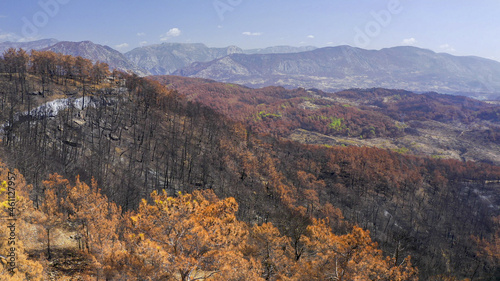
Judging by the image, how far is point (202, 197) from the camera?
3031 cm


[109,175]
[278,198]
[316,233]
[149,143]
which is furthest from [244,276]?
[149,143]

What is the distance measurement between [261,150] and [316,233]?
10066 centimetres

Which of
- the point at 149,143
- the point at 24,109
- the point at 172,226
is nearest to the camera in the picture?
the point at 172,226

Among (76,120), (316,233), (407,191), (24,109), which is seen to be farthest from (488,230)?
(24,109)

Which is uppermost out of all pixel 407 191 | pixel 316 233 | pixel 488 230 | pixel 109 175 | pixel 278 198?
pixel 316 233

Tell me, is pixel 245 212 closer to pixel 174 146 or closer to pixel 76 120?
pixel 174 146

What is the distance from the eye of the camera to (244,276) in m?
17.7

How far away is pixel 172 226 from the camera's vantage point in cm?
1708

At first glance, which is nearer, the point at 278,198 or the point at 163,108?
the point at 278,198

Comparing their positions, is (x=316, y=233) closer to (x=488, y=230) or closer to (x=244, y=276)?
(x=244, y=276)

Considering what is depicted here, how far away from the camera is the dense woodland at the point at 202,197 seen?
1825 centimetres

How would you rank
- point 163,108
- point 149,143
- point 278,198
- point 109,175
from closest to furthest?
point 109,175 → point 278,198 → point 149,143 → point 163,108

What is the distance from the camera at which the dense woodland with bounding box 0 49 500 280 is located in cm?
1825

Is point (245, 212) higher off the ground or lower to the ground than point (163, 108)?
lower
